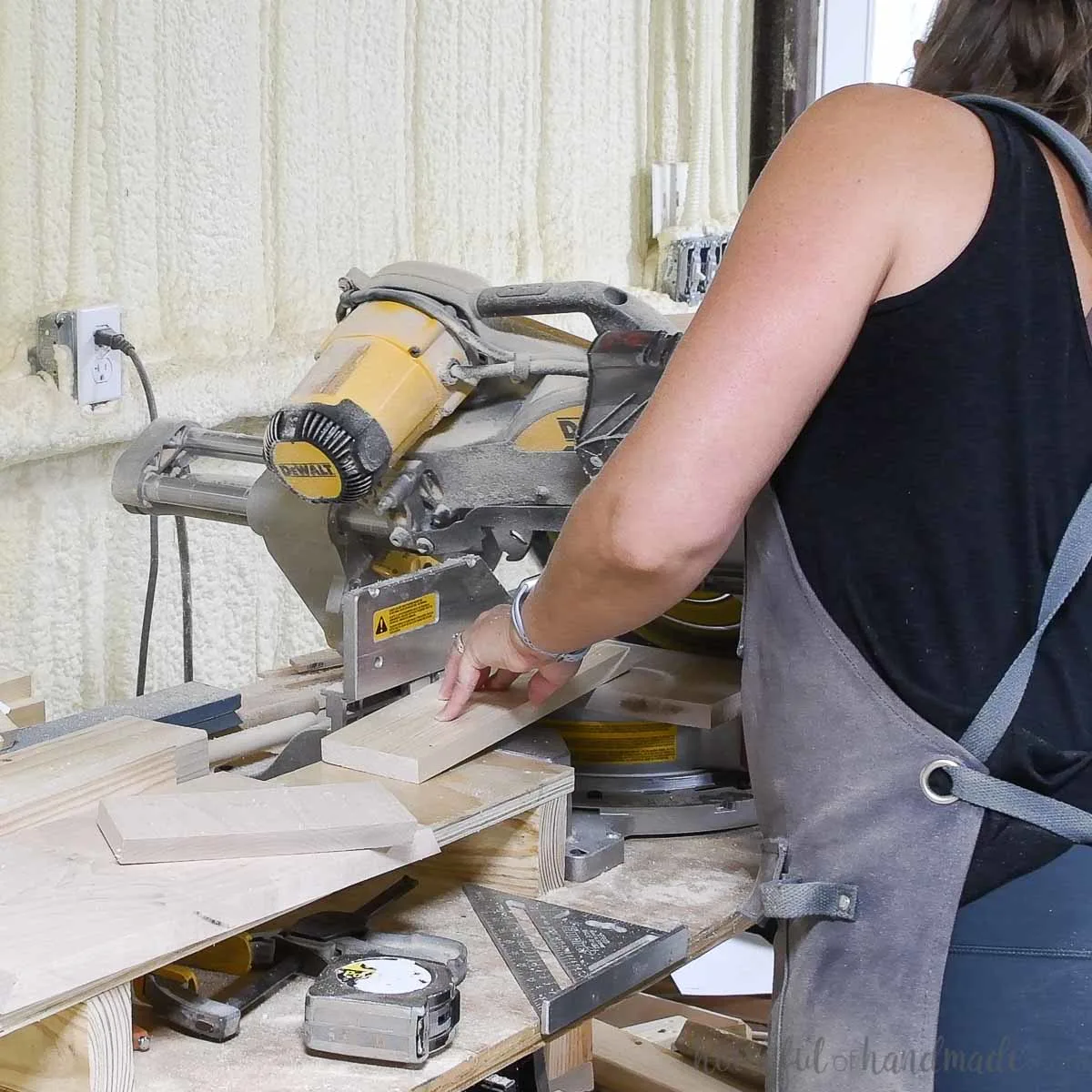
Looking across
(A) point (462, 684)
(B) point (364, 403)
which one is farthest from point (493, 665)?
(B) point (364, 403)

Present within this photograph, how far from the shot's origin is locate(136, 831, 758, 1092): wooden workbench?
3.13ft

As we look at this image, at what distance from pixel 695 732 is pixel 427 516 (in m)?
0.34

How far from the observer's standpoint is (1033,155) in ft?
2.98

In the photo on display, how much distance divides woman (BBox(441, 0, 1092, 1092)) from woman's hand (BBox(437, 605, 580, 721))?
17cm

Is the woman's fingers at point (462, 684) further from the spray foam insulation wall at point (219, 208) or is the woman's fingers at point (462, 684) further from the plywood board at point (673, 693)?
the spray foam insulation wall at point (219, 208)

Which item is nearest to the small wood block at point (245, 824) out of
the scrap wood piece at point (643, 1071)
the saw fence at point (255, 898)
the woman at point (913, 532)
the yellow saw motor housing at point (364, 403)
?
the saw fence at point (255, 898)

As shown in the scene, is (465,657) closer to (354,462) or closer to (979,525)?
(354,462)

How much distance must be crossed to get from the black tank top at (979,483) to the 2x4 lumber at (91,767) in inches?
22.6

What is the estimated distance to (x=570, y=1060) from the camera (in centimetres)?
122

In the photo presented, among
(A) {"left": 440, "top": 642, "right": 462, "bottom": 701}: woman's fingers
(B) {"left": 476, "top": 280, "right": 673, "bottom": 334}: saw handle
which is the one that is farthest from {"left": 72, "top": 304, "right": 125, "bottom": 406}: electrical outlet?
(A) {"left": 440, "top": 642, "right": 462, "bottom": 701}: woman's fingers

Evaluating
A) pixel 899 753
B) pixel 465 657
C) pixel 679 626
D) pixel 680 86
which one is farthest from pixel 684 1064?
pixel 680 86

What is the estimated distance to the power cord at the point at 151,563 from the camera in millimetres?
1874

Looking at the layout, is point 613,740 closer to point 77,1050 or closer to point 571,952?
point 571,952

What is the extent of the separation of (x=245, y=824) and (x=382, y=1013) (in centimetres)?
17
